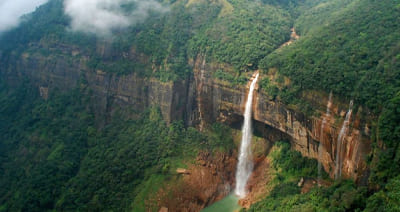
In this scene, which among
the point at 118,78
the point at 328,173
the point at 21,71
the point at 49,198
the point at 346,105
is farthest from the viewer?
the point at 21,71

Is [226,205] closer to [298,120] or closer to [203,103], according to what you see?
[298,120]

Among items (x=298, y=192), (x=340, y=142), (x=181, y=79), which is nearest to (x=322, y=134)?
(x=340, y=142)

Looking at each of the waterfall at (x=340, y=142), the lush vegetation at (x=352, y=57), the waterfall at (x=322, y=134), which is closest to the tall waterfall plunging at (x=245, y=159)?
the lush vegetation at (x=352, y=57)

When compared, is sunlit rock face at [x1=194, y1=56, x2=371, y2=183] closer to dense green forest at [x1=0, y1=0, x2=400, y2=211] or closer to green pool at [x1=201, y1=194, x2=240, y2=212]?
dense green forest at [x1=0, y1=0, x2=400, y2=211]

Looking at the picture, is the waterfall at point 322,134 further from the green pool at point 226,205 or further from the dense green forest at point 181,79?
the green pool at point 226,205

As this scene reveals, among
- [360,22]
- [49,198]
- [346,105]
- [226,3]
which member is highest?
[226,3]

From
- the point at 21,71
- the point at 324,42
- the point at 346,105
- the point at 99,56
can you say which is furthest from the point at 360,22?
the point at 21,71

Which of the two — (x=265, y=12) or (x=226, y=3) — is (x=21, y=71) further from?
(x=265, y=12)
